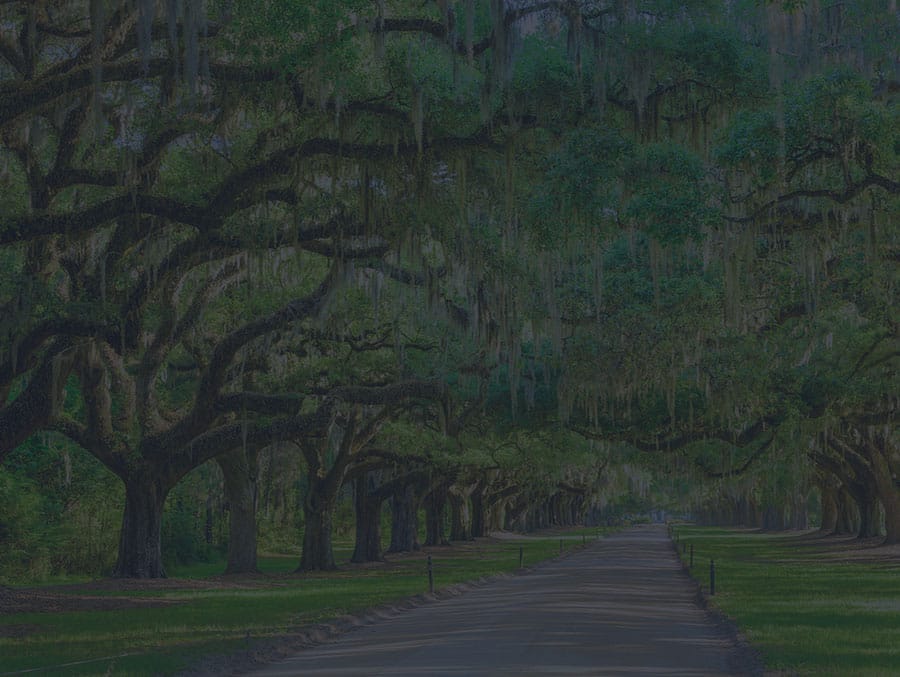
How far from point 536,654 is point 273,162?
7.45m

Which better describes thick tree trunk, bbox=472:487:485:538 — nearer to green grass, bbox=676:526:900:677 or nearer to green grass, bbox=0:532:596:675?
green grass, bbox=676:526:900:677

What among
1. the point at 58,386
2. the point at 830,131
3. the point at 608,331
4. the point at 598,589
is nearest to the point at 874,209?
the point at 830,131

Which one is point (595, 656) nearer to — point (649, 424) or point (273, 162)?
point (273, 162)

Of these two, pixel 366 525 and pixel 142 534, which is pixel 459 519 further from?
pixel 142 534

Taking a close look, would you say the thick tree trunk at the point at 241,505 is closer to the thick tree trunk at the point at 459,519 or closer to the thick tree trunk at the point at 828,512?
the thick tree trunk at the point at 459,519

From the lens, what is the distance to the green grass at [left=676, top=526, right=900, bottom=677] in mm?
12195

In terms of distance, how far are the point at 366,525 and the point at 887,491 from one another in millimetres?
20916

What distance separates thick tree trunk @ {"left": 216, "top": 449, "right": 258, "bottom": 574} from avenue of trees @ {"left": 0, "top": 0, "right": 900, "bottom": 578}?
0.16m

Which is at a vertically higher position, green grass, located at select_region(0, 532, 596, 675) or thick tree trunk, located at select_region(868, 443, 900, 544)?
thick tree trunk, located at select_region(868, 443, 900, 544)

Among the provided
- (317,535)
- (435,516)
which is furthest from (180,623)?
(435,516)

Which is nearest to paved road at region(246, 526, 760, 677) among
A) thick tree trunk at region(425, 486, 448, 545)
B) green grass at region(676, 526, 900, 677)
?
green grass at region(676, 526, 900, 677)

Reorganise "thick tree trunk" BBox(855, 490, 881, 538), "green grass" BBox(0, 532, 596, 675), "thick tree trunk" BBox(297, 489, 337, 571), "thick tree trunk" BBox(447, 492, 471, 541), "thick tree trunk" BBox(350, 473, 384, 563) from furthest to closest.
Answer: "thick tree trunk" BBox(447, 492, 471, 541)
"thick tree trunk" BBox(855, 490, 881, 538)
"thick tree trunk" BBox(350, 473, 384, 563)
"thick tree trunk" BBox(297, 489, 337, 571)
"green grass" BBox(0, 532, 596, 675)

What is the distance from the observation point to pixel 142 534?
29219 millimetres

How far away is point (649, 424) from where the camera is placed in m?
32.5
